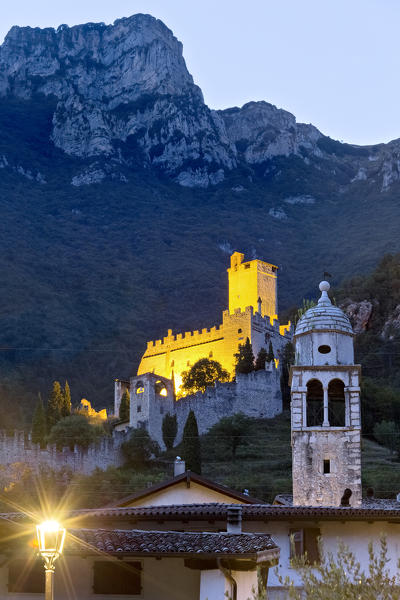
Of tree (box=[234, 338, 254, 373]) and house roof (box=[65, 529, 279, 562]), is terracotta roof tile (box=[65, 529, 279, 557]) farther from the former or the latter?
tree (box=[234, 338, 254, 373])

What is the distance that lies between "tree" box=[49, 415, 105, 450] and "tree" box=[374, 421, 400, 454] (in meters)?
22.7

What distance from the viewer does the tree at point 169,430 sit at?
91.6 metres

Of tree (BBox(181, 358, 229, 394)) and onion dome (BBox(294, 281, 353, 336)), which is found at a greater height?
tree (BBox(181, 358, 229, 394))

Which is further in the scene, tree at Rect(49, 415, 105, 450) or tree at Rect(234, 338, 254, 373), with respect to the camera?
tree at Rect(234, 338, 254, 373)

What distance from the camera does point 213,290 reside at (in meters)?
189

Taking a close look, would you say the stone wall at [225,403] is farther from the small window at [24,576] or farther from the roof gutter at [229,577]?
the roof gutter at [229,577]

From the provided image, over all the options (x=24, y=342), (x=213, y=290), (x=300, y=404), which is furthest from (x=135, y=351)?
(x=300, y=404)

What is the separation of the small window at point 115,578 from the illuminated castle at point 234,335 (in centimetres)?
8114

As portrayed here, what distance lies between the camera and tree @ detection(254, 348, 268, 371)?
103438 mm

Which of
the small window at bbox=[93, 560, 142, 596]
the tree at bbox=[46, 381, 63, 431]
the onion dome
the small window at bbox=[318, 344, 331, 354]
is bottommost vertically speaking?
the small window at bbox=[93, 560, 142, 596]

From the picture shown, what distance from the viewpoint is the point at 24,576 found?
24.8m

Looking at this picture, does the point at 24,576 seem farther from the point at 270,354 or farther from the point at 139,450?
the point at 270,354

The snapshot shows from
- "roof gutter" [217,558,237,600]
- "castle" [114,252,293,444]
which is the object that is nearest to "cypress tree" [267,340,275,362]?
"castle" [114,252,293,444]

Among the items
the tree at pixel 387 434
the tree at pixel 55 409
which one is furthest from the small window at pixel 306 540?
the tree at pixel 55 409
